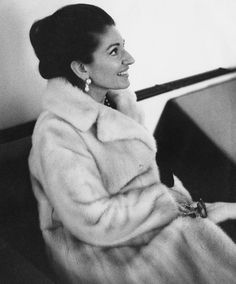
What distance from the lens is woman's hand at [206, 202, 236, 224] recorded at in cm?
85

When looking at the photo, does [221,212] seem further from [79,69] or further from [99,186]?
[79,69]

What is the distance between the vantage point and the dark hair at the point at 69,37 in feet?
2.35

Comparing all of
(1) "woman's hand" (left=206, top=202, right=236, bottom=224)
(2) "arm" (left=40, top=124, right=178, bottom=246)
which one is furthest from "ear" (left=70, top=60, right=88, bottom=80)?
(1) "woman's hand" (left=206, top=202, right=236, bottom=224)

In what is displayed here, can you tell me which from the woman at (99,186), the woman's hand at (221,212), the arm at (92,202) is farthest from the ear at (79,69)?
the woman's hand at (221,212)

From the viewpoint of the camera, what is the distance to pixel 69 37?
2.34 ft

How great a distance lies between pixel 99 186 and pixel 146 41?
0.42 m

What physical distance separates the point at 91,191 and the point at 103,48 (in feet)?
0.82

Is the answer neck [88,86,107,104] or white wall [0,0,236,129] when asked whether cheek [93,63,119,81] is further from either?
white wall [0,0,236,129]

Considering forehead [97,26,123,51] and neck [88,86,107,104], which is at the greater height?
forehead [97,26,123,51]

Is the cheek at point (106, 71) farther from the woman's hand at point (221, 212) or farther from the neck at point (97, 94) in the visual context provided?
the woman's hand at point (221, 212)

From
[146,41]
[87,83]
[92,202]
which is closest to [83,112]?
[87,83]

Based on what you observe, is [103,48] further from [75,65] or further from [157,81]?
[157,81]

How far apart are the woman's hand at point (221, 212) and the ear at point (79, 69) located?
369 mm

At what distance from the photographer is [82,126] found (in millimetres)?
748
